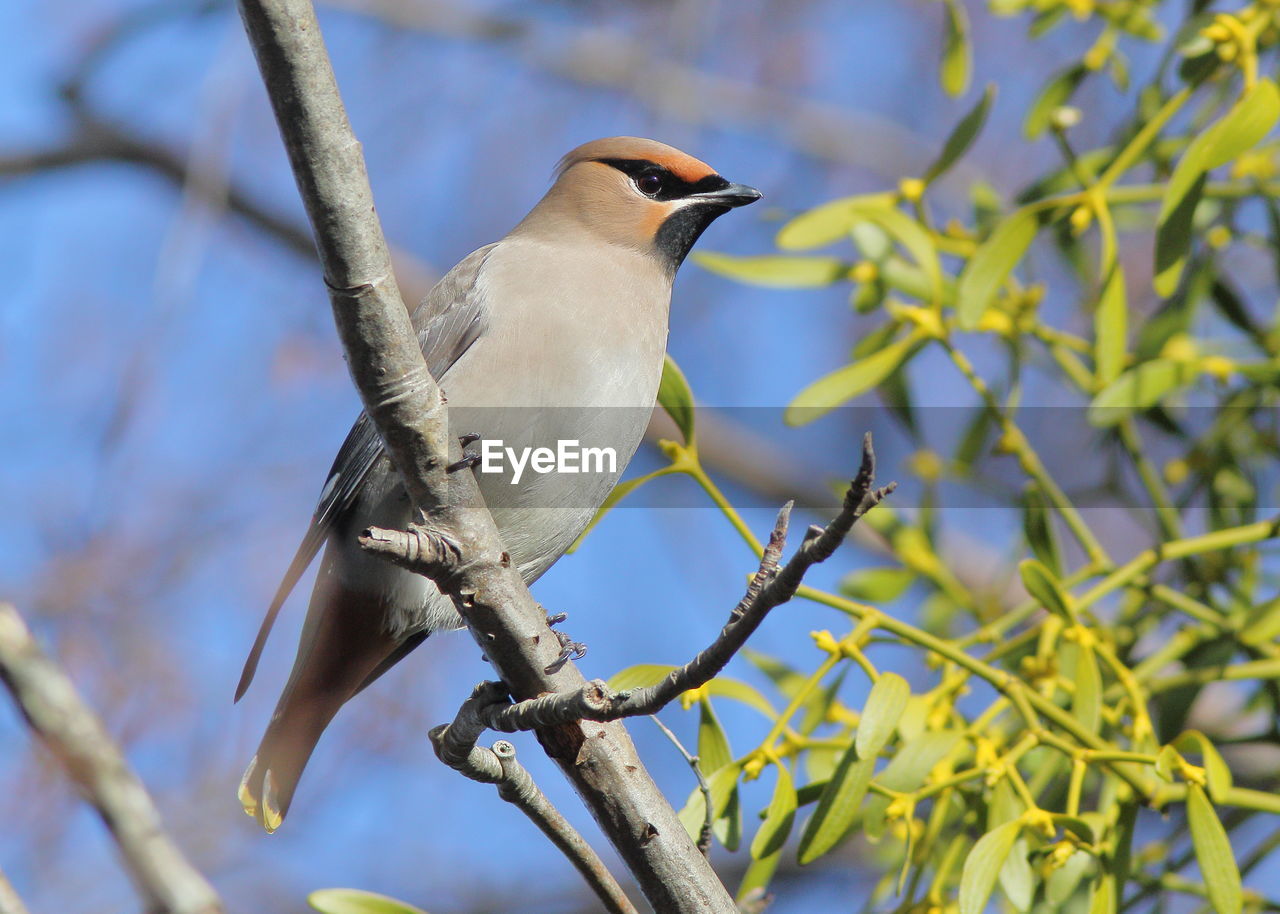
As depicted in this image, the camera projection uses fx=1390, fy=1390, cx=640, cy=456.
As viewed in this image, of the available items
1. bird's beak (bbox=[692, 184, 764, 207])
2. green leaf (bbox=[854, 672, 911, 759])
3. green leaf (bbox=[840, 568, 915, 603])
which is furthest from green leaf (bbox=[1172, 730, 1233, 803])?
A: bird's beak (bbox=[692, 184, 764, 207])

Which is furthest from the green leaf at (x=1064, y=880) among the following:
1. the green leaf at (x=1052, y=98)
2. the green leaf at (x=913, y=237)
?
the green leaf at (x=1052, y=98)

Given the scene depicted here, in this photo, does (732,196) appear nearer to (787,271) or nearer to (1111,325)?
(787,271)

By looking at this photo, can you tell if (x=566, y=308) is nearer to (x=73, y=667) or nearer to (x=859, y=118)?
(x=73, y=667)

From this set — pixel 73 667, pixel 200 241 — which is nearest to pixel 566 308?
pixel 200 241

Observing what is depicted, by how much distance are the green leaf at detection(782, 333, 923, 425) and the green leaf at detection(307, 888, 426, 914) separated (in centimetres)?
98

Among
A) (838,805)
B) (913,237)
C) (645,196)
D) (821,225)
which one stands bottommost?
(838,805)

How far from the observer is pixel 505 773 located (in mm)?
1944

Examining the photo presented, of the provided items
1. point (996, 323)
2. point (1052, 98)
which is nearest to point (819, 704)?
point (996, 323)

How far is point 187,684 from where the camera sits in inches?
188

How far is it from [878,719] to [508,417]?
2.75 ft

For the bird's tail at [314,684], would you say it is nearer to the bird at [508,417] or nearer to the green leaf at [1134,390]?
the bird at [508,417]

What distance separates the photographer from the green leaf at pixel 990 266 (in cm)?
221

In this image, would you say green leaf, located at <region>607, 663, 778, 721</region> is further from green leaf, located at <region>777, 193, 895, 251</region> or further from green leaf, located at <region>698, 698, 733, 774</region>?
green leaf, located at <region>777, 193, 895, 251</region>

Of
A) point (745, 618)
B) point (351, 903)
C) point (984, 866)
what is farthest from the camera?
point (351, 903)
